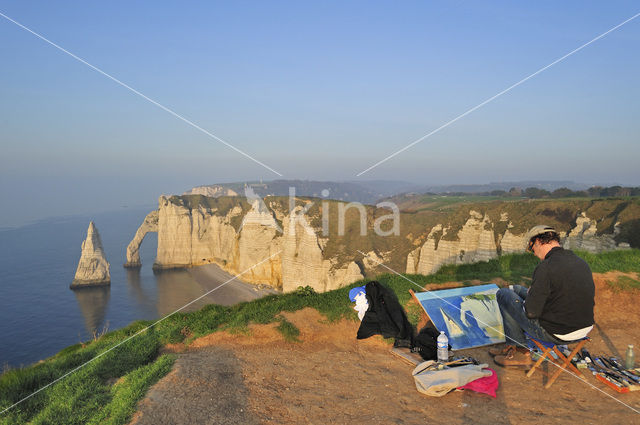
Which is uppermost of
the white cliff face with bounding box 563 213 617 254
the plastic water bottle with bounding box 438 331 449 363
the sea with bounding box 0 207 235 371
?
the plastic water bottle with bounding box 438 331 449 363

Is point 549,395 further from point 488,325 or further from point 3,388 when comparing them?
point 3,388

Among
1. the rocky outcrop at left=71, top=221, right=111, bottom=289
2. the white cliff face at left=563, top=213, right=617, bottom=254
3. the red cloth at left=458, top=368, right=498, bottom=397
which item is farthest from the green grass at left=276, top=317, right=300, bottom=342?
the rocky outcrop at left=71, top=221, right=111, bottom=289

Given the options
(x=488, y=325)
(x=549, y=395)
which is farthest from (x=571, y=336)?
(x=488, y=325)

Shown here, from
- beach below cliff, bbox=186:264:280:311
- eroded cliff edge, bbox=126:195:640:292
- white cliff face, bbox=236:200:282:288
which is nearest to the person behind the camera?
eroded cliff edge, bbox=126:195:640:292

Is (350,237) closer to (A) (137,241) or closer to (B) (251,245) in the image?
(B) (251,245)

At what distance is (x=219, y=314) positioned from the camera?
9164 millimetres

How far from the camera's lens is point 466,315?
820 cm

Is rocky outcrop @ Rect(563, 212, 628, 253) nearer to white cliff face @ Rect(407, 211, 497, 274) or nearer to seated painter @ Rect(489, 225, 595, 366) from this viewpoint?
white cliff face @ Rect(407, 211, 497, 274)

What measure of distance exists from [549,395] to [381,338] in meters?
3.38

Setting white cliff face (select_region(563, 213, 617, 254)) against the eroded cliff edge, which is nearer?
white cliff face (select_region(563, 213, 617, 254))

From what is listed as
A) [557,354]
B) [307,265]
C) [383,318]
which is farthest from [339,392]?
[307,265]

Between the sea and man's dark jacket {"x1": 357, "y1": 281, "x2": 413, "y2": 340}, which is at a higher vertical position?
man's dark jacket {"x1": 357, "y1": 281, "x2": 413, "y2": 340}

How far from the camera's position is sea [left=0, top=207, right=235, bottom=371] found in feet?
142

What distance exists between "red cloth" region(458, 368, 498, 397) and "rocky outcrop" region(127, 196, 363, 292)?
37.6m
